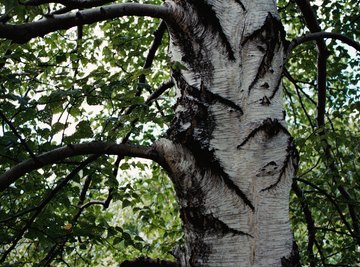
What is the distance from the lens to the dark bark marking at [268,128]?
139cm

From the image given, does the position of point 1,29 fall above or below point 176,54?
below

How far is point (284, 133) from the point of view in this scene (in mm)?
1451

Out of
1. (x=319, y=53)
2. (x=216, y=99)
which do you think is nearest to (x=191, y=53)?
(x=216, y=99)

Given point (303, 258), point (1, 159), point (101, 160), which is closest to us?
point (1, 159)

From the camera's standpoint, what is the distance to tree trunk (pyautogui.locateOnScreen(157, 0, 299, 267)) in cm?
130

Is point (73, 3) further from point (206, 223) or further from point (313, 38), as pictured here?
point (313, 38)

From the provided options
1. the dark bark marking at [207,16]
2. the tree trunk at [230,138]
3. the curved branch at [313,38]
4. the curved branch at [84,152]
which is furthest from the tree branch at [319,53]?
the curved branch at [84,152]

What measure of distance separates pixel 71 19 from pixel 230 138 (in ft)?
1.94

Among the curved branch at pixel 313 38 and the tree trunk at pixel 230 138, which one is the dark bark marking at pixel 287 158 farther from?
the curved branch at pixel 313 38

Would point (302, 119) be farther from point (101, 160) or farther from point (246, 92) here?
point (246, 92)

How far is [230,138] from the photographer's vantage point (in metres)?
1.40

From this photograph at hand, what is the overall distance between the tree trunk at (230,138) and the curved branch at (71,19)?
0.12 meters

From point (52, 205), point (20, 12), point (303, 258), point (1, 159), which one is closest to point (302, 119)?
point (303, 258)

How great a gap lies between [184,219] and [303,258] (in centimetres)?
282
